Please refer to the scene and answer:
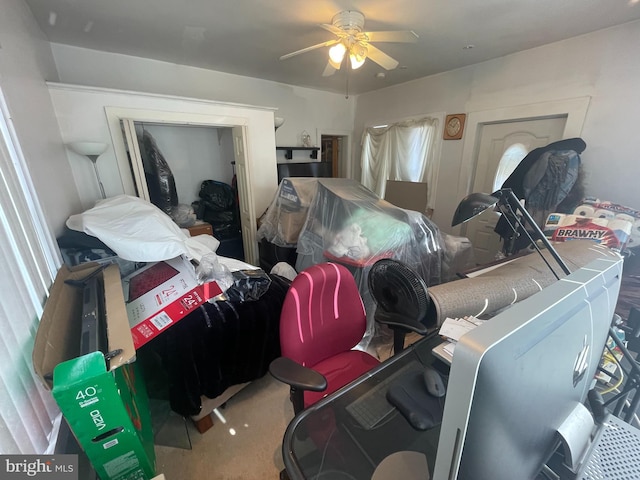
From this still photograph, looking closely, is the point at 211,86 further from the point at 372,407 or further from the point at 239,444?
the point at 372,407

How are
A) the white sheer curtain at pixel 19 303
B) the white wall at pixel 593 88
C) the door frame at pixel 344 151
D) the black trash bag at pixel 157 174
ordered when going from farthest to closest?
the door frame at pixel 344 151
the black trash bag at pixel 157 174
the white wall at pixel 593 88
the white sheer curtain at pixel 19 303

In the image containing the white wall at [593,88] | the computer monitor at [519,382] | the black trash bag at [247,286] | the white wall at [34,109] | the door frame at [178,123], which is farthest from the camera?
the door frame at [178,123]

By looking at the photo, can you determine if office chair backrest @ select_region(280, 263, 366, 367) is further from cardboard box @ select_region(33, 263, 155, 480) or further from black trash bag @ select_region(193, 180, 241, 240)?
black trash bag @ select_region(193, 180, 241, 240)

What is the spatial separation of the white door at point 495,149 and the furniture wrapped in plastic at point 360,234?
169 centimetres

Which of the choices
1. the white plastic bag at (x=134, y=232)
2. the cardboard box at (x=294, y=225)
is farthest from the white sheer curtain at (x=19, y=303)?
the cardboard box at (x=294, y=225)

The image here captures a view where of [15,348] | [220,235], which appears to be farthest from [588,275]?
[220,235]

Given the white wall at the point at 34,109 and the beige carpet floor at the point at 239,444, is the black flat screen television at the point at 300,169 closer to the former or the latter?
the white wall at the point at 34,109

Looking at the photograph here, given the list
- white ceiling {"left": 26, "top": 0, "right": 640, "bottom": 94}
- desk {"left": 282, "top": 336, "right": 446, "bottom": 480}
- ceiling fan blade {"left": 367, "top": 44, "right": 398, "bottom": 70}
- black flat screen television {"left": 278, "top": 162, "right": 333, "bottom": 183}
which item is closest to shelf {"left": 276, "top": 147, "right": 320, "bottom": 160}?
black flat screen television {"left": 278, "top": 162, "right": 333, "bottom": 183}

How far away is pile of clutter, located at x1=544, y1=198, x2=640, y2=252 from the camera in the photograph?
1594 mm

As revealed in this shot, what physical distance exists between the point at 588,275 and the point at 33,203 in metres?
1.96

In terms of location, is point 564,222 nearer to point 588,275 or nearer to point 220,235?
point 588,275

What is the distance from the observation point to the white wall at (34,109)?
1274 mm

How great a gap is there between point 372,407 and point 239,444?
1037 mm

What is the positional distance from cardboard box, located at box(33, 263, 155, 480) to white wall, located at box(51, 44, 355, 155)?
110 inches
